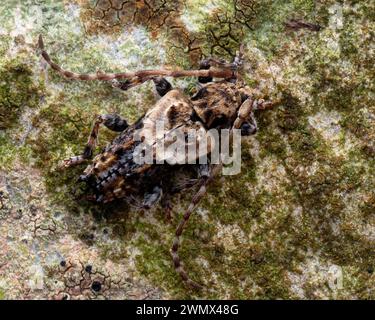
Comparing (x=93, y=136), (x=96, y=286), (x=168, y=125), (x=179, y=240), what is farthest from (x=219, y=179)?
(x=96, y=286)

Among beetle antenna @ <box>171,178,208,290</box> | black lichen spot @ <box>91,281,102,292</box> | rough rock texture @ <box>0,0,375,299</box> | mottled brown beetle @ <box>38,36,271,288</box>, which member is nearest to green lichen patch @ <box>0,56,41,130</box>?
rough rock texture @ <box>0,0,375,299</box>

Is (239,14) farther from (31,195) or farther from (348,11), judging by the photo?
(31,195)

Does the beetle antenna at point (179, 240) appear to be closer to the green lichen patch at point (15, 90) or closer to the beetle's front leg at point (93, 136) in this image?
the beetle's front leg at point (93, 136)

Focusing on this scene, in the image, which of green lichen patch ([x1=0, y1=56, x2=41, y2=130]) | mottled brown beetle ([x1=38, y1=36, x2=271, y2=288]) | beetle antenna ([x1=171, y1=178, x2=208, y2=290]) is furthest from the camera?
green lichen patch ([x1=0, y1=56, x2=41, y2=130])

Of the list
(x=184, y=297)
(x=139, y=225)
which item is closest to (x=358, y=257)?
(x=184, y=297)

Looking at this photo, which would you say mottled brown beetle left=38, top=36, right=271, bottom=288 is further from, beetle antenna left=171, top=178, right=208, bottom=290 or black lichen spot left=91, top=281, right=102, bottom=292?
black lichen spot left=91, top=281, right=102, bottom=292

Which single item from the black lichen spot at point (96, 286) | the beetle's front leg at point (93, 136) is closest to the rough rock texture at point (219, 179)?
the black lichen spot at point (96, 286)
